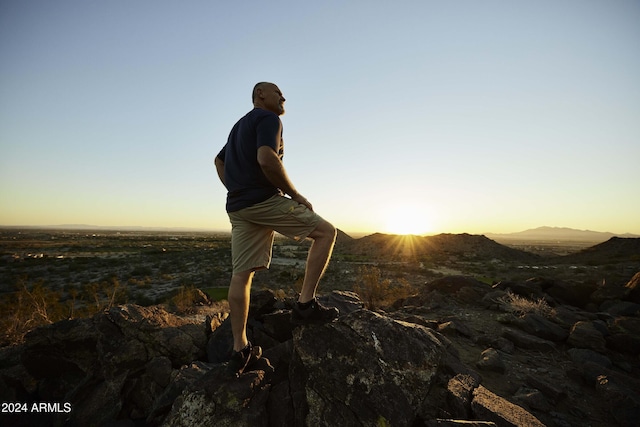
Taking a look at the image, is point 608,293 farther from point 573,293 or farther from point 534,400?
point 534,400

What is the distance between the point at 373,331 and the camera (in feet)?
10.3

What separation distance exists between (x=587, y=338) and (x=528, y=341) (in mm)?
1164

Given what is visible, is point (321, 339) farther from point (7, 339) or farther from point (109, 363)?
point (7, 339)

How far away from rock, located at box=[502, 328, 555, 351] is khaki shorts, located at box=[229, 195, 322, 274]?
554 centimetres

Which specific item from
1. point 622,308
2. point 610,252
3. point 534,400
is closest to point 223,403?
point 534,400

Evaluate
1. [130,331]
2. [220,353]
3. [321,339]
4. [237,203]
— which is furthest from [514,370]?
[130,331]

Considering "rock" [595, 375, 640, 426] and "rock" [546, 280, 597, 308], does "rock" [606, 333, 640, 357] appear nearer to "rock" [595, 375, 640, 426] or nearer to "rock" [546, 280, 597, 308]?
"rock" [595, 375, 640, 426]

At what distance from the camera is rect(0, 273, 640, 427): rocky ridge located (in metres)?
2.82

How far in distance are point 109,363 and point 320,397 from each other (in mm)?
3265

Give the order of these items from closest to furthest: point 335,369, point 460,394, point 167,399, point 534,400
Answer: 1. point 335,369
2. point 460,394
3. point 167,399
4. point 534,400

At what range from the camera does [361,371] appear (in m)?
2.84

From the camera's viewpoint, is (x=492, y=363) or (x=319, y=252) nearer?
(x=319, y=252)

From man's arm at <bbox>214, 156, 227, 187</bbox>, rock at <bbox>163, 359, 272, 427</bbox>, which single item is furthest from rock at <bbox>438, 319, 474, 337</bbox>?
man's arm at <bbox>214, 156, 227, 187</bbox>

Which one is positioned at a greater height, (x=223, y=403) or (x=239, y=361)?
(x=239, y=361)
